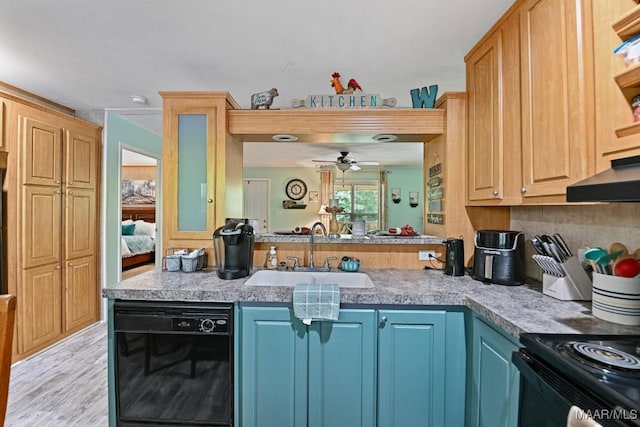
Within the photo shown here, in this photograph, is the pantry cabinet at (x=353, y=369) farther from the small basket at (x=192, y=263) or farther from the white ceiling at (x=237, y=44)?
the white ceiling at (x=237, y=44)

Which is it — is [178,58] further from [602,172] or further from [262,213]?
[262,213]

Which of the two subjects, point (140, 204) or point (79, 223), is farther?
point (140, 204)

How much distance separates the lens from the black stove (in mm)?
775

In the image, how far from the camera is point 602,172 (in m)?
1.13

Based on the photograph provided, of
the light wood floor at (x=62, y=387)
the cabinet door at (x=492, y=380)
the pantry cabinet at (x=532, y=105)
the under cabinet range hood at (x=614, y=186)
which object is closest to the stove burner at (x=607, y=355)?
the cabinet door at (x=492, y=380)

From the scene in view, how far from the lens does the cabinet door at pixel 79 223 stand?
307 cm

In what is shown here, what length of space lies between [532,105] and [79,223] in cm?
392

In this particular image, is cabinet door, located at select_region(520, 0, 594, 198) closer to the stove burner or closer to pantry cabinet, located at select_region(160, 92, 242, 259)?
the stove burner

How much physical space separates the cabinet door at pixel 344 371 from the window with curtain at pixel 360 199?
6025 millimetres

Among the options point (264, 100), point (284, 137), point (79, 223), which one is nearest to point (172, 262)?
point (284, 137)

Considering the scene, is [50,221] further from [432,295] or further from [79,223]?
[432,295]

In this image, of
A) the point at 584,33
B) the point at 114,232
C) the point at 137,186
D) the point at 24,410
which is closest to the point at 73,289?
the point at 114,232

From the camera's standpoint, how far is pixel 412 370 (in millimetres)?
1630

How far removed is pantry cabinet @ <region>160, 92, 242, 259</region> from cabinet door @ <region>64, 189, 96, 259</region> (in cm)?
165
